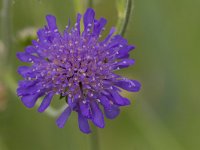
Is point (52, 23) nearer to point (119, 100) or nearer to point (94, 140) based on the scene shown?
point (119, 100)

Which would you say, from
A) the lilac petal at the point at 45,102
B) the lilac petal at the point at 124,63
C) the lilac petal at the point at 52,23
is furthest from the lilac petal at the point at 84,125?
the lilac petal at the point at 52,23

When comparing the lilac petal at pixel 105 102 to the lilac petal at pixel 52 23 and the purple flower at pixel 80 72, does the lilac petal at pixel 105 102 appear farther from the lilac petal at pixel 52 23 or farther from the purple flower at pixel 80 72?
the lilac petal at pixel 52 23

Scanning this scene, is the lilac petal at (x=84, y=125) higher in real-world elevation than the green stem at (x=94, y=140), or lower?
higher

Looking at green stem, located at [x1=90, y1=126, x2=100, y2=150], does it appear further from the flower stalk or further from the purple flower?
the flower stalk

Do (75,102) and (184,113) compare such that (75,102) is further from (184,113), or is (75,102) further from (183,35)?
(183,35)

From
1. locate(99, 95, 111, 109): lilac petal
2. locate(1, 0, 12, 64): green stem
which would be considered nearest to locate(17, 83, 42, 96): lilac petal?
locate(99, 95, 111, 109): lilac petal

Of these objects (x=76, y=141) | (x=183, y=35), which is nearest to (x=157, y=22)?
(x=183, y=35)
